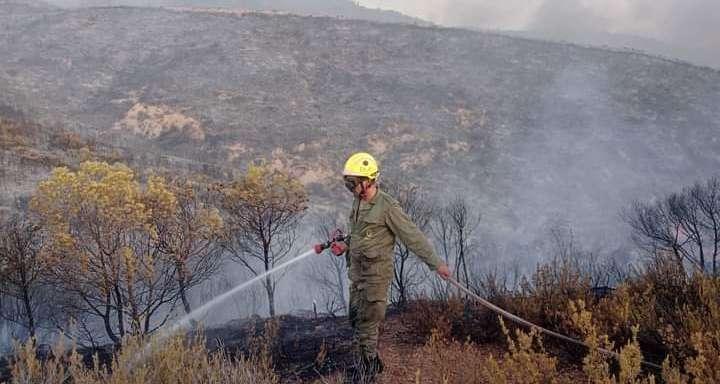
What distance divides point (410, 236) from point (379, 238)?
0.26 metres

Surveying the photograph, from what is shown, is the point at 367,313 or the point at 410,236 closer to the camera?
the point at 410,236

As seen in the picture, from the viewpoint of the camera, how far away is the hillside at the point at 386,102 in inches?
1070

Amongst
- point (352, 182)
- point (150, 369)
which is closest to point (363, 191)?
point (352, 182)

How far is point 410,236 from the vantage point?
3928mm

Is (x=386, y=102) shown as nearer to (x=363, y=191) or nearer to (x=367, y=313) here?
(x=363, y=191)

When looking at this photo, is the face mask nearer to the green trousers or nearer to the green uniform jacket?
the green uniform jacket

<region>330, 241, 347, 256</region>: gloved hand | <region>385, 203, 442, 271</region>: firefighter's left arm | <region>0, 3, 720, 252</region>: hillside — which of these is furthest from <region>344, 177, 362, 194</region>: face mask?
<region>0, 3, 720, 252</region>: hillside

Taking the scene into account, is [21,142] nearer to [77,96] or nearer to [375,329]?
[77,96]

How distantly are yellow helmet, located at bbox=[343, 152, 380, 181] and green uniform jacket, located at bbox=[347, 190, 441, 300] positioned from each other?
25cm

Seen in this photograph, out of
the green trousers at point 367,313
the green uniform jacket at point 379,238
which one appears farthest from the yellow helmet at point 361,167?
→ the green trousers at point 367,313

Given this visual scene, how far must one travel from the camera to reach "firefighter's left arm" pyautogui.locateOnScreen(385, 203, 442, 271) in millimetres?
3852

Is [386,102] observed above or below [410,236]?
above

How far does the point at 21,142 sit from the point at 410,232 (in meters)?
20.1

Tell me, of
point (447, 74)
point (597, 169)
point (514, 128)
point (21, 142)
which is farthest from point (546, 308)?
point (447, 74)
